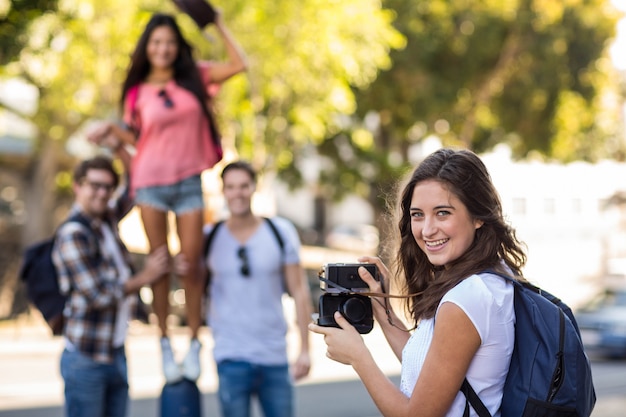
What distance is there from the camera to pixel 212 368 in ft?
52.2

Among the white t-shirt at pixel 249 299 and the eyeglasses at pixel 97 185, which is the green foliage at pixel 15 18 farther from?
the white t-shirt at pixel 249 299

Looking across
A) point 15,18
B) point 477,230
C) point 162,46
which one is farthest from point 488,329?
point 15,18

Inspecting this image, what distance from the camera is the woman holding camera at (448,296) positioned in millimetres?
2672

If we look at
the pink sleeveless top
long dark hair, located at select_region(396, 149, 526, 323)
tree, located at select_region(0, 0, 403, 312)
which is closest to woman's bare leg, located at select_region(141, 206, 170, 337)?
the pink sleeveless top

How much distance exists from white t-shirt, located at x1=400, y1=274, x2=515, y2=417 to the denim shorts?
2.54 m

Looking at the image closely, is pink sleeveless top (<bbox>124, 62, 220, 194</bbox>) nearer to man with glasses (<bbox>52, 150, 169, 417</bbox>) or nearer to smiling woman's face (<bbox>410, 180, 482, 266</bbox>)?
man with glasses (<bbox>52, 150, 169, 417</bbox>)

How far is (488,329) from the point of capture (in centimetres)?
267

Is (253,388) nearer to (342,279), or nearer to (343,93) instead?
(342,279)

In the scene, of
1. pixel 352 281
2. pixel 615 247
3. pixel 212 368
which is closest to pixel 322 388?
pixel 212 368

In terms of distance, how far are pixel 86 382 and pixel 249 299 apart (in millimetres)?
966

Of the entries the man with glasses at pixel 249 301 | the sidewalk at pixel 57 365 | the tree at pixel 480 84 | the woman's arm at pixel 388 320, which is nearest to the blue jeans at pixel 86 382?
the man with glasses at pixel 249 301

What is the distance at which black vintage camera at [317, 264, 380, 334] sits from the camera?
3.06 metres

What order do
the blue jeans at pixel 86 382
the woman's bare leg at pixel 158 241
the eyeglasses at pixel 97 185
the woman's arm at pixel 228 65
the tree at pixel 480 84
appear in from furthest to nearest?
the tree at pixel 480 84
the woman's arm at pixel 228 65
the woman's bare leg at pixel 158 241
the eyeglasses at pixel 97 185
the blue jeans at pixel 86 382

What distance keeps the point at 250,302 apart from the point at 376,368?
243cm
